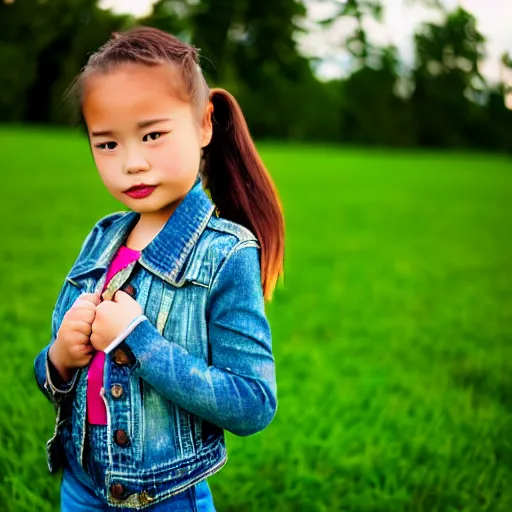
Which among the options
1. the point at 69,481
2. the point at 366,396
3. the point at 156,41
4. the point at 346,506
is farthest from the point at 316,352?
the point at 156,41

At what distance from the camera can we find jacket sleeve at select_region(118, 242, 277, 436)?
1.18m

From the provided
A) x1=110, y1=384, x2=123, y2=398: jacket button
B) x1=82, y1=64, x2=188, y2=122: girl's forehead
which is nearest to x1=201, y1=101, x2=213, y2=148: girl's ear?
x1=82, y1=64, x2=188, y2=122: girl's forehead

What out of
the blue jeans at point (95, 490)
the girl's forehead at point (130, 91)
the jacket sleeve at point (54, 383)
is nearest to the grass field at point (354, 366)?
the blue jeans at point (95, 490)

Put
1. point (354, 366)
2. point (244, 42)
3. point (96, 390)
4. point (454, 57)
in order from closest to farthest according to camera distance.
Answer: point (96, 390) → point (454, 57) → point (244, 42) → point (354, 366)

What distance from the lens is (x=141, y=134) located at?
1.21 m

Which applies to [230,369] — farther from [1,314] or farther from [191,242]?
[1,314]

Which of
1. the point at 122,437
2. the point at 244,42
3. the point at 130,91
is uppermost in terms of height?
the point at 244,42

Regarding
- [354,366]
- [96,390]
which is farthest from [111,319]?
[354,366]

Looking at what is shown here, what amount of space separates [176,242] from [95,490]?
1.74 ft

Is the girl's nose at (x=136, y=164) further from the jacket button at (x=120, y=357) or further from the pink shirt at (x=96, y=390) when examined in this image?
the jacket button at (x=120, y=357)

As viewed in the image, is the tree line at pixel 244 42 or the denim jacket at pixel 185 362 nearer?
the denim jacket at pixel 185 362

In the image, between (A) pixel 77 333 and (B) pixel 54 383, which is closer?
(A) pixel 77 333

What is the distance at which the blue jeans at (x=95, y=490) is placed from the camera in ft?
4.23

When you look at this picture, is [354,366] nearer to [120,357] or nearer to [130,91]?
[120,357]
